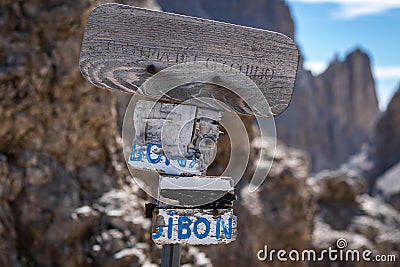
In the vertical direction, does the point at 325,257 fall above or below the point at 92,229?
below

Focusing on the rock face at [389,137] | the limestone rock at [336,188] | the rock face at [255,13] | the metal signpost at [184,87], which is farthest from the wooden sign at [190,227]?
the rock face at [255,13]

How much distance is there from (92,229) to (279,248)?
475 cm

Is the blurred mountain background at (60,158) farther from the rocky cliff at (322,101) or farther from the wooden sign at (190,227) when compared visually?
the rocky cliff at (322,101)

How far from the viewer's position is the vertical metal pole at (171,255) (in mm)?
1725

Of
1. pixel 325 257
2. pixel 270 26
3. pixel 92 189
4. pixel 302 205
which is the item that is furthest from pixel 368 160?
pixel 92 189

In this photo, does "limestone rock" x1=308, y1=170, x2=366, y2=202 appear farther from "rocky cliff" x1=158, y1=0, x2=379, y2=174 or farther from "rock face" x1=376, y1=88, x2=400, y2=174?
"rocky cliff" x1=158, y1=0, x2=379, y2=174

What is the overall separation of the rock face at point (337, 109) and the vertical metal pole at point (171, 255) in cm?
4098

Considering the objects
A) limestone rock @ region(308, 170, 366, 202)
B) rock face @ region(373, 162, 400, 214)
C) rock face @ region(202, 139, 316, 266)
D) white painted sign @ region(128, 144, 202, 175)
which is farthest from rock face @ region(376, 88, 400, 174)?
white painted sign @ region(128, 144, 202, 175)

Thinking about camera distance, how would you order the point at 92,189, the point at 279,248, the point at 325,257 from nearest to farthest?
the point at 92,189 < the point at 279,248 < the point at 325,257

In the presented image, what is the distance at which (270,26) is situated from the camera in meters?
42.9

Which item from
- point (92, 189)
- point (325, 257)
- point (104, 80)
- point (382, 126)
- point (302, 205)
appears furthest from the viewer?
point (382, 126)

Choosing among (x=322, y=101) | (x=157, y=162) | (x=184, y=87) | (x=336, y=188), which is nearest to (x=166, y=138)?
(x=157, y=162)

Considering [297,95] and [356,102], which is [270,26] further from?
[356,102]

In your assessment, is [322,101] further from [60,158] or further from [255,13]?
[60,158]
